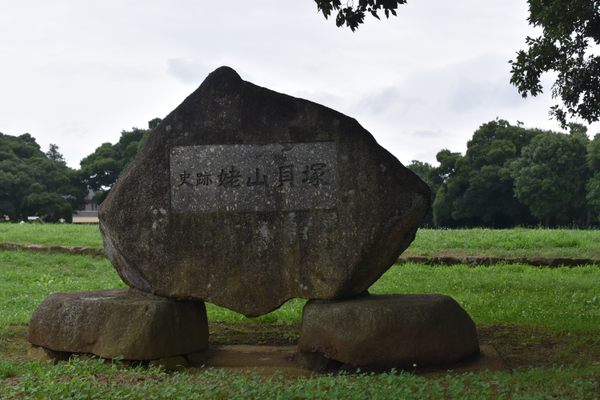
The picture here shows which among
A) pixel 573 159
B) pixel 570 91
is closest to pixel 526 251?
pixel 570 91

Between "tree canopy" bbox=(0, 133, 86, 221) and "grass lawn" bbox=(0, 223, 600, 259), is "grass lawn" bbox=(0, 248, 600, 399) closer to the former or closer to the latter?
"grass lawn" bbox=(0, 223, 600, 259)

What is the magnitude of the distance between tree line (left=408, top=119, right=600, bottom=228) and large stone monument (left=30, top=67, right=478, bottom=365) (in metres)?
32.6

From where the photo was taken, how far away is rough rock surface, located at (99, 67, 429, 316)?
8.80 meters

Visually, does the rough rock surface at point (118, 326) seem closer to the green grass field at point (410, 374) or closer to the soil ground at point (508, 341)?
the green grass field at point (410, 374)

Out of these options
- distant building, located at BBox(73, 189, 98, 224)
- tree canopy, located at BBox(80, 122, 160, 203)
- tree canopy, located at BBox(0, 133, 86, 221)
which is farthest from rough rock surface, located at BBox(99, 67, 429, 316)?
distant building, located at BBox(73, 189, 98, 224)

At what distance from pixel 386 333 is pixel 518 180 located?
3468 centimetres

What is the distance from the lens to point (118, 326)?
8625 mm

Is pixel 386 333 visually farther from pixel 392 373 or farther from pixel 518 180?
pixel 518 180

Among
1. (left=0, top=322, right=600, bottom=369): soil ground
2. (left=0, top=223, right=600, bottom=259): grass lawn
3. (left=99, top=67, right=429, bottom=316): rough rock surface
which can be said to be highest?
(left=99, top=67, right=429, bottom=316): rough rock surface

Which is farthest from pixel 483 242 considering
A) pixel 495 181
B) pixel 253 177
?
pixel 495 181

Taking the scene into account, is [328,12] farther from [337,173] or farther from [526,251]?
[526,251]

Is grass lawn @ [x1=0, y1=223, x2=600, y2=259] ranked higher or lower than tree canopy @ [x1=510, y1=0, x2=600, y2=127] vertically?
lower

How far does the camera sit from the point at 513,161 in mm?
43062

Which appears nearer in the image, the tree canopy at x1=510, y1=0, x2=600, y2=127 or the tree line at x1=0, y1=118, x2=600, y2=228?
the tree canopy at x1=510, y1=0, x2=600, y2=127
